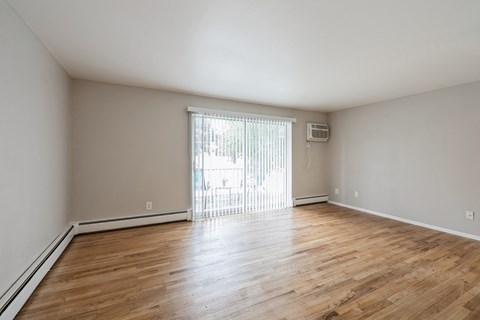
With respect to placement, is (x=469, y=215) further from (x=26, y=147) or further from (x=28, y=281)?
(x=26, y=147)

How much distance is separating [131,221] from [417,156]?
496 centimetres

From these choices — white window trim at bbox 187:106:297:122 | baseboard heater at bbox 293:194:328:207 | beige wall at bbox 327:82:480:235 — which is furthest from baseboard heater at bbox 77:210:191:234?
beige wall at bbox 327:82:480:235

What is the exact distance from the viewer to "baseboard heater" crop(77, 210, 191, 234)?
10.2 feet

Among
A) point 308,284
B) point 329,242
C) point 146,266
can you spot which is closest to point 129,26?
point 146,266

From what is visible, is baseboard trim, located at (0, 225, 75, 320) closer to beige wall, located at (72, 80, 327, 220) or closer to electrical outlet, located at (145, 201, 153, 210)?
beige wall, located at (72, 80, 327, 220)

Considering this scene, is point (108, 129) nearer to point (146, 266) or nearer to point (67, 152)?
point (67, 152)

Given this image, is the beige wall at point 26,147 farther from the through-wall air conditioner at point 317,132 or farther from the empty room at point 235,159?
the through-wall air conditioner at point 317,132

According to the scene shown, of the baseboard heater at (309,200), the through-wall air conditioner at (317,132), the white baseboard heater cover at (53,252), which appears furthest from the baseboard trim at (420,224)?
the white baseboard heater cover at (53,252)

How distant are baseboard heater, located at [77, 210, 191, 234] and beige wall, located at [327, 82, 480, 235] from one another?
3734 millimetres

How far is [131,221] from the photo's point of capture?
11.1ft

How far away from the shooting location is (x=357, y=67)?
2.65 m

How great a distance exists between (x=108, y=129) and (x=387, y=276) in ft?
13.1

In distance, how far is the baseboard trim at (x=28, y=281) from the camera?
1444 mm

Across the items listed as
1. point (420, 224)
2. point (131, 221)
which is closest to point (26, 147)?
point (131, 221)
